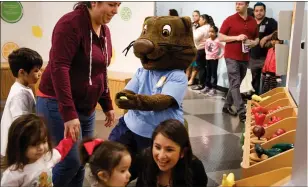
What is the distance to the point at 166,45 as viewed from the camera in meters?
1.81

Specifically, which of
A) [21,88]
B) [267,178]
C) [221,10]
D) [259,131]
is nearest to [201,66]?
[221,10]

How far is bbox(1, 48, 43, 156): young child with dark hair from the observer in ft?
5.84

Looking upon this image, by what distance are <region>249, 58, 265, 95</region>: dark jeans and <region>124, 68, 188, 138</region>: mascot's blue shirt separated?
347 centimetres

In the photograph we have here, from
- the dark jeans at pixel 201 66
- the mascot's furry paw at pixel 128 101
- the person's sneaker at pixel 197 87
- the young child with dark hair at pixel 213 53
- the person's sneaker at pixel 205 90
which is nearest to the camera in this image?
the mascot's furry paw at pixel 128 101

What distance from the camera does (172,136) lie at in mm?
1439

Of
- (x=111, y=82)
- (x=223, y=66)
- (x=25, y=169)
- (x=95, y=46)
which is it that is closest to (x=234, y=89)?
(x=111, y=82)

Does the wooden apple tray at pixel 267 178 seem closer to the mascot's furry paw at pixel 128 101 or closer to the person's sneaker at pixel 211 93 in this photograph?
the mascot's furry paw at pixel 128 101

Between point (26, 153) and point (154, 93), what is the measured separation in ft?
2.20

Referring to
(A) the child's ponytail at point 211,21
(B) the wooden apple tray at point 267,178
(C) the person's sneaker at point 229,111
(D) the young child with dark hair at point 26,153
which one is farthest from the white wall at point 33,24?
(B) the wooden apple tray at point 267,178

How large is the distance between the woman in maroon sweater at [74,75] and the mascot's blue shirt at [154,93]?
22 cm

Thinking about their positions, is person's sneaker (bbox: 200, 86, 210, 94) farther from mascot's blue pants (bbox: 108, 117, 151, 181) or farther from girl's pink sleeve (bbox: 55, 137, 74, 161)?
girl's pink sleeve (bbox: 55, 137, 74, 161)

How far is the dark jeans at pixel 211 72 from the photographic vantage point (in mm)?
5922

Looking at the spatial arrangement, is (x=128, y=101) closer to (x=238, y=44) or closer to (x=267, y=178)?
(x=267, y=178)

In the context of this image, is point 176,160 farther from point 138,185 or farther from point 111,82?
point 111,82
